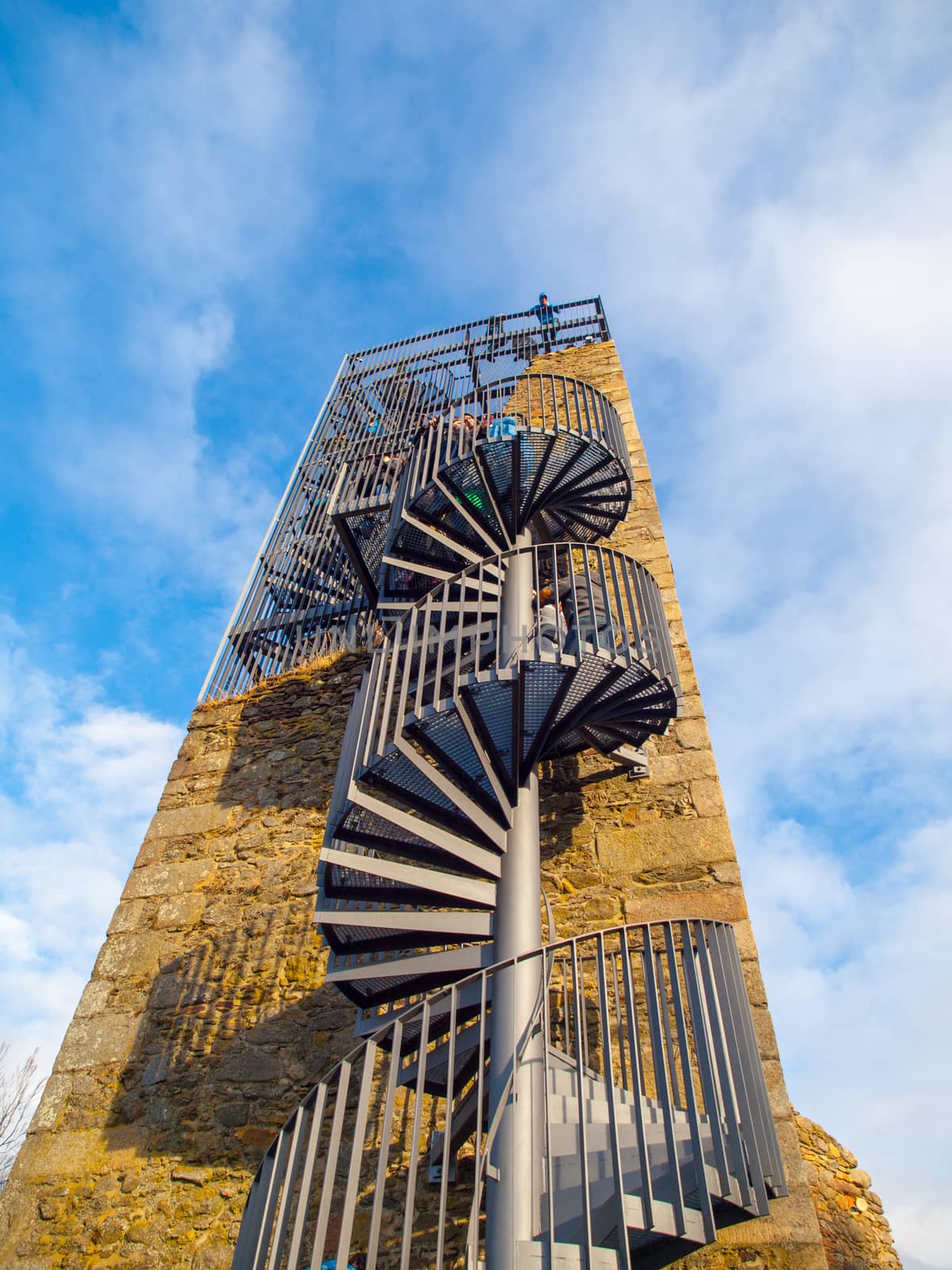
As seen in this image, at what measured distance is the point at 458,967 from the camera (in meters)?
3.22

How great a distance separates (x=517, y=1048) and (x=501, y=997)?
0.67 feet

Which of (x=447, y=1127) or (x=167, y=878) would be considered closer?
(x=447, y=1127)

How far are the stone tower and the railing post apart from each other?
1 cm

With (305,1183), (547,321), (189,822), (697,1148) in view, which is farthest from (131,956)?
(547,321)

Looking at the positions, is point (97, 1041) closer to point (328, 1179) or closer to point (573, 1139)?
point (328, 1179)

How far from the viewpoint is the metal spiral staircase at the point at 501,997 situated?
2.48m

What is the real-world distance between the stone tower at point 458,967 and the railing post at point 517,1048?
0.01 meters

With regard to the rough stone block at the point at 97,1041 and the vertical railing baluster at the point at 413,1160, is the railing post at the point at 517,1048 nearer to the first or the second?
the vertical railing baluster at the point at 413,1160

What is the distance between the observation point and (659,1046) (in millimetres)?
2646

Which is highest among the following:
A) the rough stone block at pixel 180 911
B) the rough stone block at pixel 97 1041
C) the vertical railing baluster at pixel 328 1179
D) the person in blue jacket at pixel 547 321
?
the person in blue jacket at pixel 547 321

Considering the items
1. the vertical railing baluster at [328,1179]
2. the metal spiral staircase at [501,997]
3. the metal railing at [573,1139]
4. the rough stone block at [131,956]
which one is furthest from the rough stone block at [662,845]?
the rough stone block at [131,956]

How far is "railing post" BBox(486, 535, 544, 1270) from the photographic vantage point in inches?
102

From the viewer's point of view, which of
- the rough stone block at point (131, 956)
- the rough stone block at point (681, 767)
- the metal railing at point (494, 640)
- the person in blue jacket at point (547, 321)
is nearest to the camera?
the metal railing at point (494, 640)

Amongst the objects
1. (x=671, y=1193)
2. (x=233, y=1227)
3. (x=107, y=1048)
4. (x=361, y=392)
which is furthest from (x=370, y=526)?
(x=671, y=1193)
